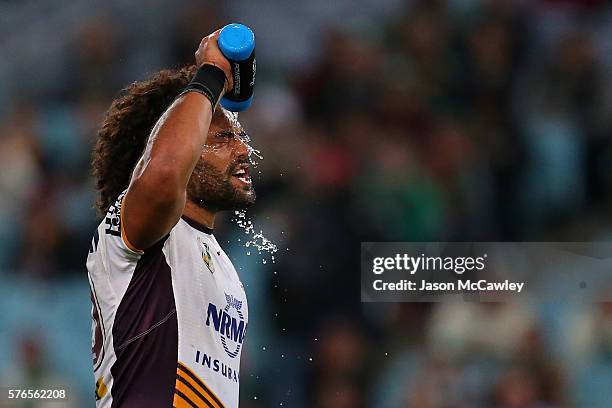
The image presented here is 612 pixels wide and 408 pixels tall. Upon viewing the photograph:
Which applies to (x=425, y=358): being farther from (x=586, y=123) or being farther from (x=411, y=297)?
(x=586, y=123)

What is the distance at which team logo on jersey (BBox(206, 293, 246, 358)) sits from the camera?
2713 mm

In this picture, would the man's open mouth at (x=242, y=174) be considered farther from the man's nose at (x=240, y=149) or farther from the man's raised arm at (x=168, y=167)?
the man's raised arm at (x=168, y=167)

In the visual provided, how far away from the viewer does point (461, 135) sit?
6848mm

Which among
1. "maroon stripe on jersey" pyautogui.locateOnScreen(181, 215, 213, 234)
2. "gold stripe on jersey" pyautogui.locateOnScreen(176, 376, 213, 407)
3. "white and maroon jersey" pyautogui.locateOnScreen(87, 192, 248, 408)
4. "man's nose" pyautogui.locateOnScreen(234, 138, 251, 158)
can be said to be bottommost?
"gold stripe on jersey" pyautogui.locateOnScreen(176, 376, 213, 407)

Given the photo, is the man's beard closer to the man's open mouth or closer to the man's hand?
the man's open mouth

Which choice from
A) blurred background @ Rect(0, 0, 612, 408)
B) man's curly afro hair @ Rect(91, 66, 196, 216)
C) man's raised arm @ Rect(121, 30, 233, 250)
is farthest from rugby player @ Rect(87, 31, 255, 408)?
blurred background @ Rect(0, 0, 612, 408)

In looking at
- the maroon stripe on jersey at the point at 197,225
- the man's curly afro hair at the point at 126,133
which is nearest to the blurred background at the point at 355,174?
the man's curly afro hair at the point at 126,133

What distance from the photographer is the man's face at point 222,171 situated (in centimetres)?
300

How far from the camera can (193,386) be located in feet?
8.46

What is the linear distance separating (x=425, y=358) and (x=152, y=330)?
3992 mm

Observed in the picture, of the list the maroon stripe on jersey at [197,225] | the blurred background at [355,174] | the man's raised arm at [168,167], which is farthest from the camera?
the blurred background at [355,174]

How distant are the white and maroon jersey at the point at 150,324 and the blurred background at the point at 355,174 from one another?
3634mm

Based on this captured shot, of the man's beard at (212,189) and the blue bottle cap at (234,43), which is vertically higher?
the blue bottle cap at (234,43)

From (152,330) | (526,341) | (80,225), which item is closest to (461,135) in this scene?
(526,341)
